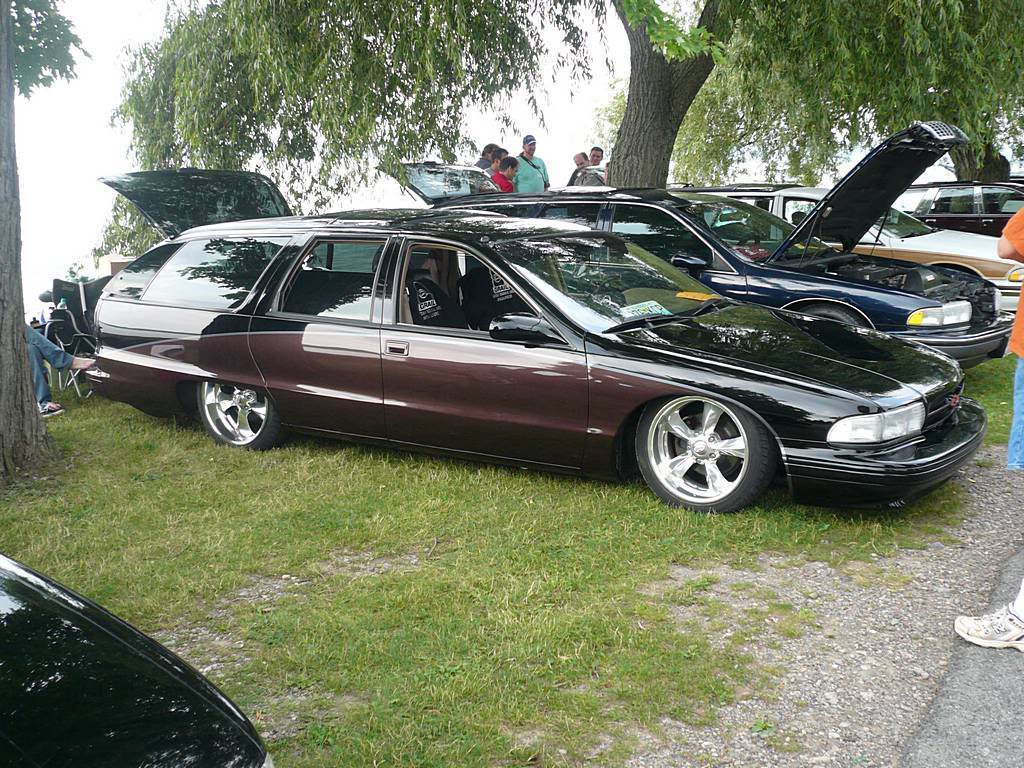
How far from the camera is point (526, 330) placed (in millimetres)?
5340

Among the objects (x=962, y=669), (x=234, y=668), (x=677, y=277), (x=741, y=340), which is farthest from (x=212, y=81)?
(x=962, y=669)

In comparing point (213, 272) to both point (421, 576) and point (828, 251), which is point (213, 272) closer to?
point (421, 576)

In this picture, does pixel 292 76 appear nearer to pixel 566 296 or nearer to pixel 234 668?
pixel 566 296

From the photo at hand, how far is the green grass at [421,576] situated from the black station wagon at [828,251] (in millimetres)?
2442

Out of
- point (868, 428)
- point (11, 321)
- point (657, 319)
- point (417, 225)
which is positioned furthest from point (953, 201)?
point (11, 321)

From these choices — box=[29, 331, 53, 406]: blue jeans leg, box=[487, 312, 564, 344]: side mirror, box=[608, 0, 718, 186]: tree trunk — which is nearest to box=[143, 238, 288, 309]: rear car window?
box=[29, 331, 53, 406]: blue jeans leg

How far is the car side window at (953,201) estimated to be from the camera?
1326 centimetres

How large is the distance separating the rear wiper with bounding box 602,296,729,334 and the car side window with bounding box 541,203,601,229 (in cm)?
265

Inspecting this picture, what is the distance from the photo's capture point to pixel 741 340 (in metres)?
5.33

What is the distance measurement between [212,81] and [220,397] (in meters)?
9.17

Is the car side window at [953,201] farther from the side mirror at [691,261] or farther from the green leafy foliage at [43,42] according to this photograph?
the green leafy foliage at [43,42]

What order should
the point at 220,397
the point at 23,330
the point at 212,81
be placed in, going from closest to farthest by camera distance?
the point at 23,330
the point at 220,397
the point at 212,81

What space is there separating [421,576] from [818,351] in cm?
242

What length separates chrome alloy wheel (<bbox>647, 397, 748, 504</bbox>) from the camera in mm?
5000
